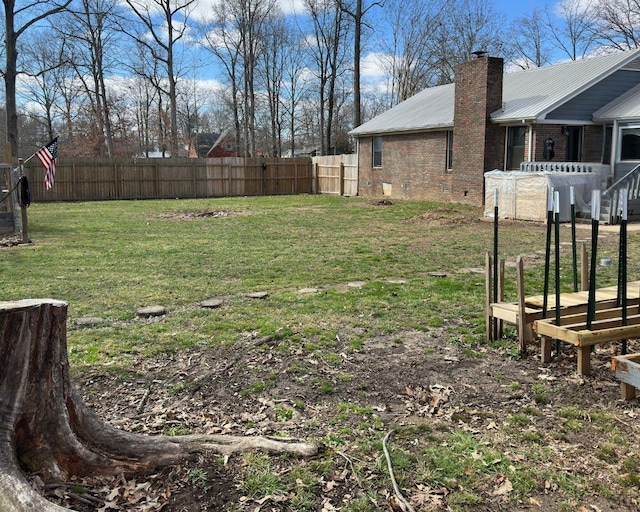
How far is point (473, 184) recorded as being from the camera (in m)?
19.0

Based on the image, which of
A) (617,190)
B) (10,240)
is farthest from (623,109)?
(10,240)

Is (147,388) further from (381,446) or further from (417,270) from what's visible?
(417,270)

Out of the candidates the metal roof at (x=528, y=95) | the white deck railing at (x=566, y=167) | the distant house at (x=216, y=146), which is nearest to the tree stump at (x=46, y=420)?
the white deck railing at (x=566, y=167)

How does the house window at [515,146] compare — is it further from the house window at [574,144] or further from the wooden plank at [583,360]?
the wooden plank at [583,360]

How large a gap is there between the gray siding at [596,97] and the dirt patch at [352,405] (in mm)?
13876

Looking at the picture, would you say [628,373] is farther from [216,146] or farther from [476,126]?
[216,146]

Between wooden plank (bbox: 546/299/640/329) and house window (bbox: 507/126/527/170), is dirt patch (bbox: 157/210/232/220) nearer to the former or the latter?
house window (bbox: 507/126/527/170)

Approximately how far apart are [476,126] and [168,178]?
14206mm

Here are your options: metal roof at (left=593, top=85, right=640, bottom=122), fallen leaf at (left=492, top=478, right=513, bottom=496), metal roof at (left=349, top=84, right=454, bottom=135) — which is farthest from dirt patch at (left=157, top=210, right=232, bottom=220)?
fallen leaf at (left=492, top=478, right=513, bottom=496)

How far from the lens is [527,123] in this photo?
1722cm

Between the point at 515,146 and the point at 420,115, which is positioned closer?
the point at 515,146

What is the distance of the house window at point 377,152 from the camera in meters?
25.0

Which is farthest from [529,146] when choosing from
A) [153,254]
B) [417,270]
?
[153,254]

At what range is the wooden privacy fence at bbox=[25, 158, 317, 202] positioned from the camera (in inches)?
974
